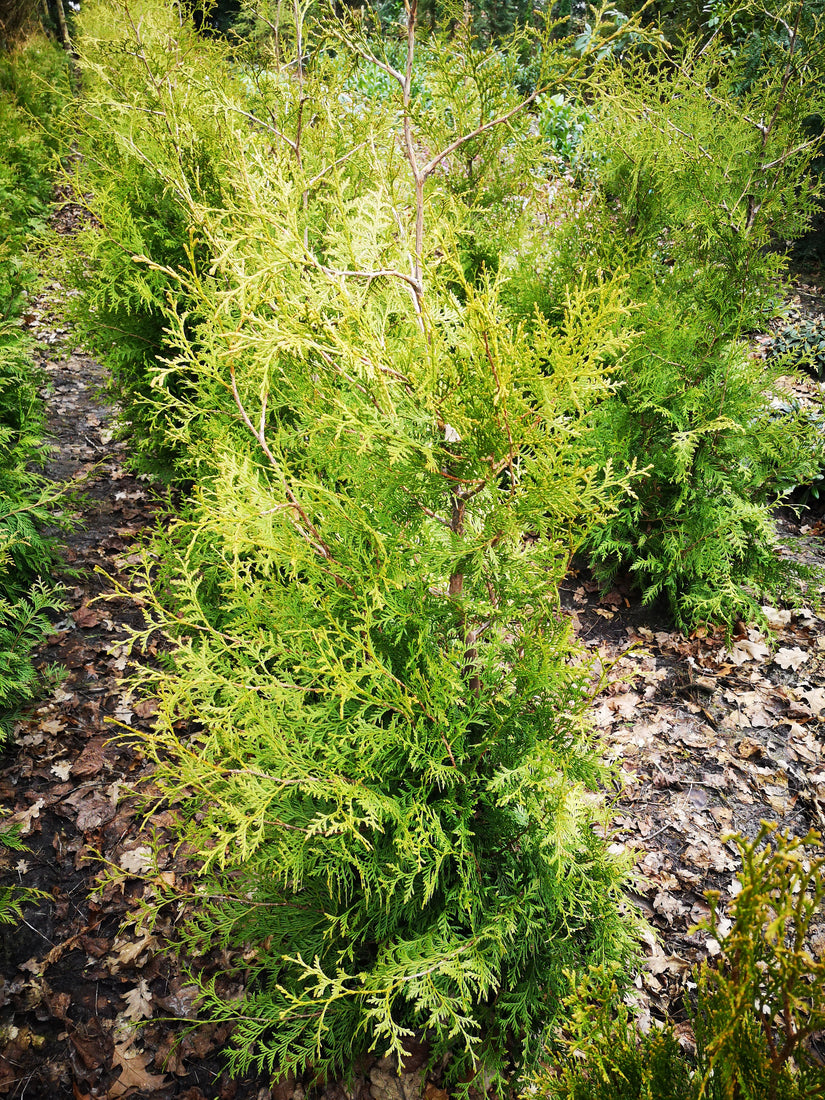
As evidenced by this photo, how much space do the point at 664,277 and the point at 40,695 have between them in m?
5.34

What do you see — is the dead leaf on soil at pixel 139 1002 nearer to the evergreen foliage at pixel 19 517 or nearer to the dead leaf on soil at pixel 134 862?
the dead leaf on soil at pixel 134 862

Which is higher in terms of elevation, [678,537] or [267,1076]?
[678,537]

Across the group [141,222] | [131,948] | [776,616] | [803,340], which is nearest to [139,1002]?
[131,948]

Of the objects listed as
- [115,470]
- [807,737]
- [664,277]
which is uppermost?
[664,277]

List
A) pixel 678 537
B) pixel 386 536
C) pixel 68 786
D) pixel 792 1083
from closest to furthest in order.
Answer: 1. pixel 792 1083
2. pixel 386 536
3. pixel 68 786
4. pixel 678 537

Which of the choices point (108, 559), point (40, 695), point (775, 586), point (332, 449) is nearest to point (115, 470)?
point (108, 559)

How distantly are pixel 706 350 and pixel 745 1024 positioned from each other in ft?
12.6

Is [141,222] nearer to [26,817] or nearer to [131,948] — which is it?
[26,817]

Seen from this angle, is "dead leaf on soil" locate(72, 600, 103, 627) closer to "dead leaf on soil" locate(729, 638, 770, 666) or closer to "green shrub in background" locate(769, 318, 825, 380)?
"dead leaf on soil" locate(729, 638, 770, 666)

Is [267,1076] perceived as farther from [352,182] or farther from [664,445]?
[352,182]

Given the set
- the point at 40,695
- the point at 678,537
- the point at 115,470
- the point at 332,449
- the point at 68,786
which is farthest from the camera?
the point at 115,470

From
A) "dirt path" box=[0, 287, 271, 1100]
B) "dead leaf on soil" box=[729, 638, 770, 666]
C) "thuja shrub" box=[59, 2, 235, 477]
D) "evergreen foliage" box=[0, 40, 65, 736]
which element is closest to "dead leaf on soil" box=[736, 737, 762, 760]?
"dead leaf on soil" box=[729, 638, 770, 666]

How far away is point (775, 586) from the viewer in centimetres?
388

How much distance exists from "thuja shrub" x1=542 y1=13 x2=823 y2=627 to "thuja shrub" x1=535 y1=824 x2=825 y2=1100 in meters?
2.67
